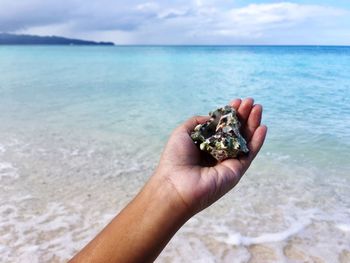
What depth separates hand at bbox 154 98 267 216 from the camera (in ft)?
8.73

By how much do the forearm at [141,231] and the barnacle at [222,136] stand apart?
0.74 meters

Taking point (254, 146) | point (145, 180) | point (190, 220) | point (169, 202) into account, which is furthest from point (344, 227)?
point (169, 202)

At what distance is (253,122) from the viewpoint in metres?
3.67

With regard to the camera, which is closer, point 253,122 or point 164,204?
point 164,204

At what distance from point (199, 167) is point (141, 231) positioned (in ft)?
2.52

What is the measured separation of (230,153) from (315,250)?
249 cm

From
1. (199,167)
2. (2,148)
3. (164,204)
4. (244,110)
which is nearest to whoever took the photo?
(164,204)

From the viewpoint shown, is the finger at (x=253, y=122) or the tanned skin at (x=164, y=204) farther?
the finger at (x=253, y=122)

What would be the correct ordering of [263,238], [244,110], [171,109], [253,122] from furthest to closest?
[171,109], [263,238], [244,110], [253,122]

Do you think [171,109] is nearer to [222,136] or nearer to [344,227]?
[344,227]

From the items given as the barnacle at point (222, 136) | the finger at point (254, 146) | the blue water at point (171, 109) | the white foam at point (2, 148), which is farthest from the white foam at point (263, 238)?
the white foam at point (2, 148)

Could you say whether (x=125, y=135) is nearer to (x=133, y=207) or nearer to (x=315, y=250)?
(x=315, y=250)

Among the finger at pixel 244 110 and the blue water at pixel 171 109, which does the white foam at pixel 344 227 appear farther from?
the blue water at pixel 171 109

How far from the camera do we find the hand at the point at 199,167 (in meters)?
2.66
